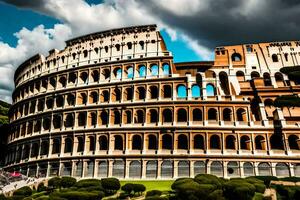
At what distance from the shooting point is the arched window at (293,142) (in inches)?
Answer: 1569

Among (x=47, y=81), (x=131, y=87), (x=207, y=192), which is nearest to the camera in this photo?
(x=207, y=192)

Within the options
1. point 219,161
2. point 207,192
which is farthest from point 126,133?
point 207,192

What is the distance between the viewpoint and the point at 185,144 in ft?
137

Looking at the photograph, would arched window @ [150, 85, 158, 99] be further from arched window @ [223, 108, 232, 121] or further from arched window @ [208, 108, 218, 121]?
arched window @ [223, 108, 232, 121]

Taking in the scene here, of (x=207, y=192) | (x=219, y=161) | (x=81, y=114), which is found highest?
(x=81, y=114)

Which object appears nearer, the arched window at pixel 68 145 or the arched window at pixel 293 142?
the arched window at pixel 293 142

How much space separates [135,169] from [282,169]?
708 inches

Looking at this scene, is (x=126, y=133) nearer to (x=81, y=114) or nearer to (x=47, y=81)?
(x=81, y=114)

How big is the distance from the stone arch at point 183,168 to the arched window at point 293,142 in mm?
13398

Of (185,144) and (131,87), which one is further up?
(131,87)

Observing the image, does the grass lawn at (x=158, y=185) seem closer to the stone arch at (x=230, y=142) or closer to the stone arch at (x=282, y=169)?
the stone arch at (x=230, y=142)

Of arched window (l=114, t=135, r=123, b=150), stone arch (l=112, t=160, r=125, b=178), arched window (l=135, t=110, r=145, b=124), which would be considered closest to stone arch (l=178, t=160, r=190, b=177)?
stone arch (l=112, t=160, r=125, b=178)

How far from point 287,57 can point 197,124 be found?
17.9 metres

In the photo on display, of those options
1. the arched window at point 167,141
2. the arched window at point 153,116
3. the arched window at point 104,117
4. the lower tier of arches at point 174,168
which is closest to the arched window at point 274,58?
the lower tier of arches at point 174,168
